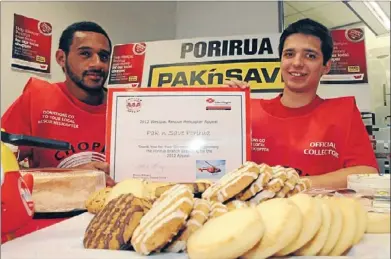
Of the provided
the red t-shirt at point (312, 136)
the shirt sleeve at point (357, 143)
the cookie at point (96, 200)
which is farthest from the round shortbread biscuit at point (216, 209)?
the shirt sleeve at point (357, 143)

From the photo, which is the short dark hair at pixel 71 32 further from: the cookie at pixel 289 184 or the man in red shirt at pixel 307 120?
the cookie at pixel 289 184

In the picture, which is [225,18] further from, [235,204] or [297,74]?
[235,204]

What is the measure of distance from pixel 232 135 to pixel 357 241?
1.90 feet

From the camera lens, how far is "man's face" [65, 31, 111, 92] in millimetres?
1666

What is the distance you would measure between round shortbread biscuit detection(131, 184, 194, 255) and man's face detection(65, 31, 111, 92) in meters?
1.26

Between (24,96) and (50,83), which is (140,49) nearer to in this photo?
(50,83)

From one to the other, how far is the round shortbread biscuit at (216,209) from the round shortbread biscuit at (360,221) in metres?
0.17

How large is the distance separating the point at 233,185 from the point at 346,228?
0.58ft

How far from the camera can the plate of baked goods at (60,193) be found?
741 mm

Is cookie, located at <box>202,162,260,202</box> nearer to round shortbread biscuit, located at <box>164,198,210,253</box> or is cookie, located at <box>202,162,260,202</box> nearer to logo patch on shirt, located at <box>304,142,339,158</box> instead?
round shortbread biscuit, located at <box>164,198,210,253</box>

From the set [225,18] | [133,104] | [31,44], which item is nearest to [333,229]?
[133,104]

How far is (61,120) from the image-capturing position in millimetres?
1571

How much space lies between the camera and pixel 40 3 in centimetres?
182

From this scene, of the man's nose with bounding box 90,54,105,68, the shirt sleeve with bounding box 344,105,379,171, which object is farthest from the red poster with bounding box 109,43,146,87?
the shirt sleeve with bounding box 344,105,379,171
